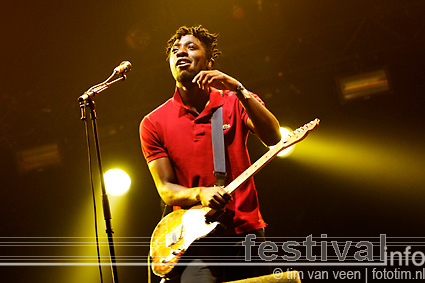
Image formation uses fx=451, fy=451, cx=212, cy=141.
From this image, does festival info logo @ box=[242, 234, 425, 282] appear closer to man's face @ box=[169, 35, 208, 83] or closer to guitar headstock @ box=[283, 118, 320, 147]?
guitar headstock @ box=[283, 118, 320, 147]

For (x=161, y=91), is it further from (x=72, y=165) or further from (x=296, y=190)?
(x=296, y=190)

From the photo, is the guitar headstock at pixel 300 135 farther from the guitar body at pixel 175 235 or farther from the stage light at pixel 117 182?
the stage light at pixel 117 182

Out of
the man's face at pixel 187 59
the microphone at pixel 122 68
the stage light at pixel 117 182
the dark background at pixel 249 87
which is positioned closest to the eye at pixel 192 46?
the man's face at pixel 187 59

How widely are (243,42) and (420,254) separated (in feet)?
10.7

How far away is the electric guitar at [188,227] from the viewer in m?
2.73

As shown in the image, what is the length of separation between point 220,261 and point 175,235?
0.34 metres

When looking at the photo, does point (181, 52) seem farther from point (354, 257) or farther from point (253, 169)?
point (354, 257)

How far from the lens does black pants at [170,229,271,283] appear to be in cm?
262

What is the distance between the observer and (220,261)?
265 centimetres

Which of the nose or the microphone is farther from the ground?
the nose

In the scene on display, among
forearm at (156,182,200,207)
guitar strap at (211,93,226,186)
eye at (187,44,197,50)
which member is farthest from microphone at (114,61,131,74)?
forearm at (156,182,200,207)

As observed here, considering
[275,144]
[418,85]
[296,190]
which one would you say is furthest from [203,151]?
[418,85]

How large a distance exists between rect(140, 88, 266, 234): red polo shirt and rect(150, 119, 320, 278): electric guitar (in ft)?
0.41

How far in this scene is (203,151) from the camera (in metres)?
2.95
